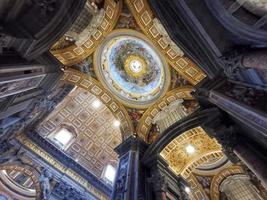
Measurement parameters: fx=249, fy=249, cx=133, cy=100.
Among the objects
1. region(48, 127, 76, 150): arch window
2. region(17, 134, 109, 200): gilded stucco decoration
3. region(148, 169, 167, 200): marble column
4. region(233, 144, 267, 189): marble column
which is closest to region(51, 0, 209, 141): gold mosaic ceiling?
region(148, 169, 167, 200): marble column

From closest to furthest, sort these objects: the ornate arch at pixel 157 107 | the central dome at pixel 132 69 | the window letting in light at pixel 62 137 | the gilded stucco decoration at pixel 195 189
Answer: the ornate arch at pixel 157 107, the central dome at pixel 132 69, the gilded stucco decoration at pixel 195 189, the window letting in light at pixel 62 137

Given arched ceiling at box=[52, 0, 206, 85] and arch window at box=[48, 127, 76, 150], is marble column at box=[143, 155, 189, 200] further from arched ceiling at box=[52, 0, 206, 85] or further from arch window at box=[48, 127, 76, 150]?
arch window at box=[48, 127, 76, 150]

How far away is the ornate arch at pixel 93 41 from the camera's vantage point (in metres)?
10.2

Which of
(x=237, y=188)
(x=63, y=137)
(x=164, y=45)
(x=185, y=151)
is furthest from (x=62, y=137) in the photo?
(x=237, y=188)

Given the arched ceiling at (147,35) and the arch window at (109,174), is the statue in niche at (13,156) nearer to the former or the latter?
the arched ceiling at (147,35)

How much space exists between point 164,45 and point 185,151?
4.78 metres

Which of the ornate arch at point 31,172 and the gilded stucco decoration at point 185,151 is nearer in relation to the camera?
the gilded stucco decoration at point 185,151

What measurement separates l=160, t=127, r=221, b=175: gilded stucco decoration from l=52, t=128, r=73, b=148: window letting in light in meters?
7.30

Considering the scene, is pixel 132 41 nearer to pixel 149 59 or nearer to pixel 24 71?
pixel 149 59

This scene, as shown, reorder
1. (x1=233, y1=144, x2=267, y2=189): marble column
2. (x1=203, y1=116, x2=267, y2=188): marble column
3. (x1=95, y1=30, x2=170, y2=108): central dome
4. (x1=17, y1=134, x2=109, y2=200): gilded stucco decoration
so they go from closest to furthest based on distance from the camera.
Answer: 1. (x1=233, y1=144, x2=267, y2=189): marble column
2. (x1=203, y1=116, x2=267, y2=188): marble column
3. (x1=95, y1=30, x2=170, y2=108): central dome
4. (x1=17, y1=134, x2=109, y2=200): gilded stucco decoration

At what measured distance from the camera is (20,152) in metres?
11.9

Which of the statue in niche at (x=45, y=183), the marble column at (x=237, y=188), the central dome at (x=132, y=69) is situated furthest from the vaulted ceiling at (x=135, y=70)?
the statue in niche at (x=45, y=183)

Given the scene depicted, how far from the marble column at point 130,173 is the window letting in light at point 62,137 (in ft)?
18.7

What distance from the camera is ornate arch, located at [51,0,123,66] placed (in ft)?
33.6
